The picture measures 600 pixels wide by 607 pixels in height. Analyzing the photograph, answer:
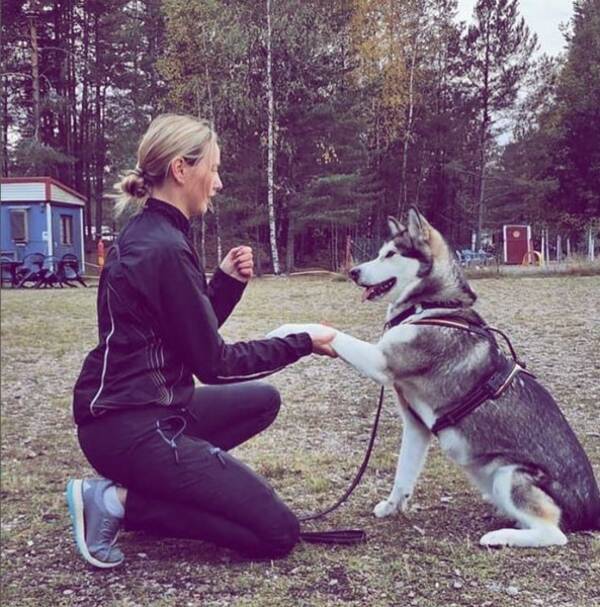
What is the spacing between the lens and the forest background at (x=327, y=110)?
1.89m

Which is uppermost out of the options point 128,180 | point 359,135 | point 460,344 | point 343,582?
point 359,135

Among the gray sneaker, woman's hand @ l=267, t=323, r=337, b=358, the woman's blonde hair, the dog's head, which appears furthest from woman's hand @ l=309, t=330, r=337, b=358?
the gray sneaker

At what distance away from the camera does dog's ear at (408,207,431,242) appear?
1.98m

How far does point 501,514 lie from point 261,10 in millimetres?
1475

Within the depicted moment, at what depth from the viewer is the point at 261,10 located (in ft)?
6.55

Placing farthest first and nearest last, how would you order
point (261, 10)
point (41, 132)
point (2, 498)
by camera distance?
point (2, 498) → point (41, 132) → point (261, 10)

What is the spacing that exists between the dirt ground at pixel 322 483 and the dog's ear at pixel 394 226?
0.22 m

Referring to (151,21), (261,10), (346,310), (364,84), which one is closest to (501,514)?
(346,310)

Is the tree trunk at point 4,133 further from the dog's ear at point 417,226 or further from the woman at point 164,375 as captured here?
the dog's ear at point 417,226

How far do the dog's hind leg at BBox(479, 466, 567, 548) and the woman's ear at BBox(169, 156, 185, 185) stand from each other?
1.12 m

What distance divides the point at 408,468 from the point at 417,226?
706mm

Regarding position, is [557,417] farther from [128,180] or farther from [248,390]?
[128,180]

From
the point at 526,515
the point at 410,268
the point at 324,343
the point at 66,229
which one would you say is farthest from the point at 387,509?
the point at 66,229

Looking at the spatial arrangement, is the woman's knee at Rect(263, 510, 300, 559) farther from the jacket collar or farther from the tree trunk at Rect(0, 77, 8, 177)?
the tree trunk at Rect(0, 77, 8, 177)
